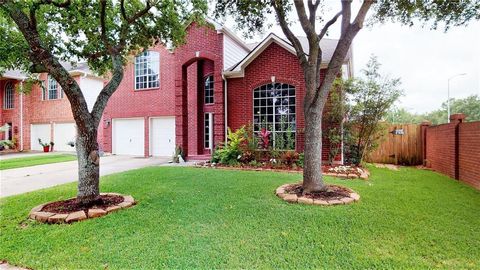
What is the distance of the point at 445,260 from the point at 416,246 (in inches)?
13.5

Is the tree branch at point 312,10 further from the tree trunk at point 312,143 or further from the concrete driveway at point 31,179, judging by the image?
the concrete driveway at point 31,179

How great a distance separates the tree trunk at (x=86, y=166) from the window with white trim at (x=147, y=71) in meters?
11.0

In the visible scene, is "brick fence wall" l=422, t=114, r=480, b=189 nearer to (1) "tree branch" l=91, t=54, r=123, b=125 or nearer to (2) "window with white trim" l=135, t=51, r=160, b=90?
(1) "tree branch" l=91, t=54, r=123, b=125

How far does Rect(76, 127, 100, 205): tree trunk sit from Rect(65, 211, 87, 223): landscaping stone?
0.41 meters

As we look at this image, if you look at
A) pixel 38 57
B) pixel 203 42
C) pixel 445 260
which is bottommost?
pixel 445 260

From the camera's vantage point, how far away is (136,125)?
51.5 feet

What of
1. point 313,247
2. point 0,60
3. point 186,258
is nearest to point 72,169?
point 0,60

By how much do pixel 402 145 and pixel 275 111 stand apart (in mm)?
5983

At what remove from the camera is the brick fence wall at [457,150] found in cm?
666

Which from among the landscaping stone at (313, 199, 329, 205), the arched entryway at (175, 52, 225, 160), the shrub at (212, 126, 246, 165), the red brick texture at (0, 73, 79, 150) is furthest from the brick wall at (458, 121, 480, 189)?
the red brick texture at (0, 73, 79, 150)

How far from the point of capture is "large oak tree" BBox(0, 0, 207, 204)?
4922mm

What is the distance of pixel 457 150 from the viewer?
773 cm

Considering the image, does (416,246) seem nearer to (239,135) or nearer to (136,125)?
(239,135)

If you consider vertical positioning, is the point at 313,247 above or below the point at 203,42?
below
